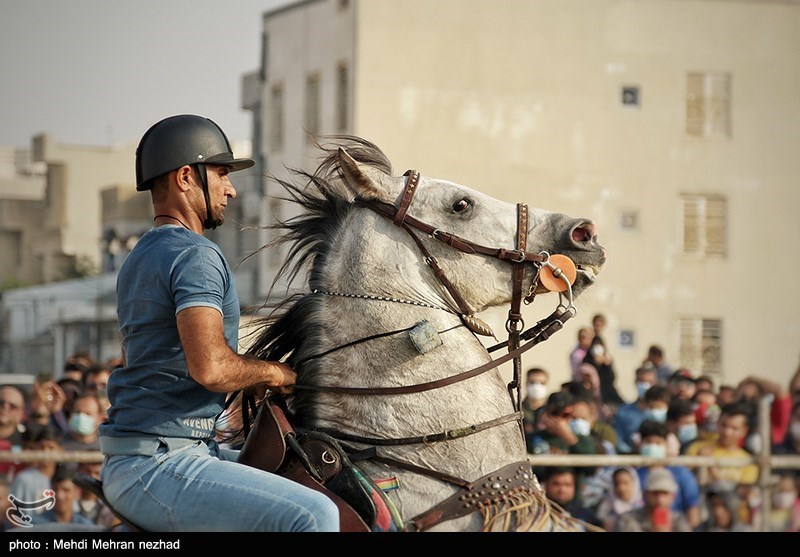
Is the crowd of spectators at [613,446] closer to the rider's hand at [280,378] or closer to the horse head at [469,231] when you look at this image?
the rider's hand at [280,378]

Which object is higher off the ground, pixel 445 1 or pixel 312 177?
pixel 445 1

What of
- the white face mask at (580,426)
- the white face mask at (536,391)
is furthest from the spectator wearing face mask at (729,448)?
the white face mask at (536,391)

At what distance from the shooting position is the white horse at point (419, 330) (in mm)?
4555

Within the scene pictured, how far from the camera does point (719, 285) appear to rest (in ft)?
94.6

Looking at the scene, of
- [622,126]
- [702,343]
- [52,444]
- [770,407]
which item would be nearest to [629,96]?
[622,126]

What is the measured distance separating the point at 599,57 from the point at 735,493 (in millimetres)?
19037

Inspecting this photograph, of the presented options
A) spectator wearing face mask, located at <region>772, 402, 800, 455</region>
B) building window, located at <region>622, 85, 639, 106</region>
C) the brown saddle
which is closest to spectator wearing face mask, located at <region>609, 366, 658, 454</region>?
spectator wearing face mask, located at <region>772, 402, 800, 455</region>

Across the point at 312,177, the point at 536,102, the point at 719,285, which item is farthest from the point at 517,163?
the point at 312,177

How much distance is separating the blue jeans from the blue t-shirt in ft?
0.36

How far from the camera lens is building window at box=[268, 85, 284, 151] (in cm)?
3027

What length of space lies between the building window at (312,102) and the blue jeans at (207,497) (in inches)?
994

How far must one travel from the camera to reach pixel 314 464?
4.44 meters

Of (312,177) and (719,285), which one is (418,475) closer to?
(312,177)

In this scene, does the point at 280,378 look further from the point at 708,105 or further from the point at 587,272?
the point at 708,105
